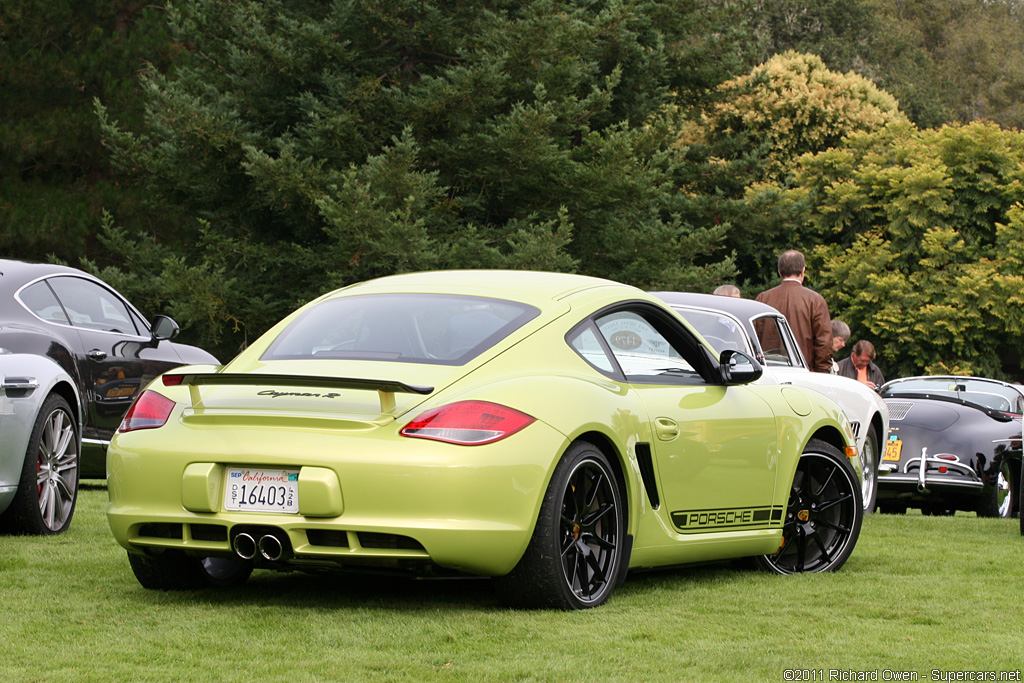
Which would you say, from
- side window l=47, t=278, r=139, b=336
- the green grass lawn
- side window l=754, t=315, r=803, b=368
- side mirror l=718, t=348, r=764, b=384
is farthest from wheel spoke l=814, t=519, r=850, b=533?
side window l=47, t=278, r=139, b=336

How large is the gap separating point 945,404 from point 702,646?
364 inches

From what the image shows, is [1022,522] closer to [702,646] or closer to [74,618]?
[702,646]

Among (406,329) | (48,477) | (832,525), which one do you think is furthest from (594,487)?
(48,477)

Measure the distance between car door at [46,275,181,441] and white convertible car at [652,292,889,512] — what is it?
13.4 feet

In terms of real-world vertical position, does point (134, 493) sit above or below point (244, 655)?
above

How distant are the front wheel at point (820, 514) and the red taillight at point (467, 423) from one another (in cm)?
235

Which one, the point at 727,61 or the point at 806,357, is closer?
the point at 806,357

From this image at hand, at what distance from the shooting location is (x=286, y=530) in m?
5.09

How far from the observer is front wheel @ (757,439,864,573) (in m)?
7.04

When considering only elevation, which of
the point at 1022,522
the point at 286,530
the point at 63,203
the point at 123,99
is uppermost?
the point at 123,99

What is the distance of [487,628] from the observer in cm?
505

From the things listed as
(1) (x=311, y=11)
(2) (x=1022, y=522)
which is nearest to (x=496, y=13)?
(1) (x=311, y=11)

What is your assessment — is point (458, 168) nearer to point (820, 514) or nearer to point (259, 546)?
point (820, 514)

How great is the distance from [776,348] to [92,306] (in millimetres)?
5164
